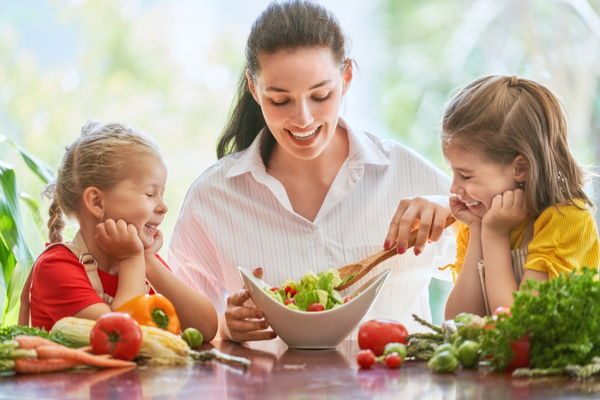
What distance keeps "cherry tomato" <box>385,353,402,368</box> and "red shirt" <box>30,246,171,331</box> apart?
76cm

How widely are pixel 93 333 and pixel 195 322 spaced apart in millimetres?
546

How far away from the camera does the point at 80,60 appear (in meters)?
5.93

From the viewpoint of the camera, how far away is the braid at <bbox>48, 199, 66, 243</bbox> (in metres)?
1.80

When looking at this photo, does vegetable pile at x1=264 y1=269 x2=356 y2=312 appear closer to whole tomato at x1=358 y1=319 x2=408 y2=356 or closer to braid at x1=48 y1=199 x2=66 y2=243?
whole tomato at x1=358 y1=319 x2=408 y2=356

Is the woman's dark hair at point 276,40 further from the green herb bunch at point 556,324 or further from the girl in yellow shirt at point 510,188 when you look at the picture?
the green herb bunch at point 556,324

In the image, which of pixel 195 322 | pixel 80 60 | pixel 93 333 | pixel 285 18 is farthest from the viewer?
pixel 80 60

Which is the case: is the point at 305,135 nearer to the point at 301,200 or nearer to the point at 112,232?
the point at 301,200

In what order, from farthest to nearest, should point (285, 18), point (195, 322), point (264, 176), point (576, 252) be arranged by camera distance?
point (264, 176) → point (285, 18) → point (195, 322) → point (576, 252)

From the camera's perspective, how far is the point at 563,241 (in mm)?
1392

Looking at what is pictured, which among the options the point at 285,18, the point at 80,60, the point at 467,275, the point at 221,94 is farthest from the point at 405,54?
the point at 467,275

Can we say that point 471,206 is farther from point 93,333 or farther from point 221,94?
point 221,94

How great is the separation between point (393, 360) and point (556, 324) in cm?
29

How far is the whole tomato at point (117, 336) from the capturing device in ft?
3.51

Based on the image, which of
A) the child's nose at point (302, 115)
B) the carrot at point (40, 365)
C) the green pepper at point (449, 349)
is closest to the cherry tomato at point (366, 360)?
the green pepper at point (449, 349)
